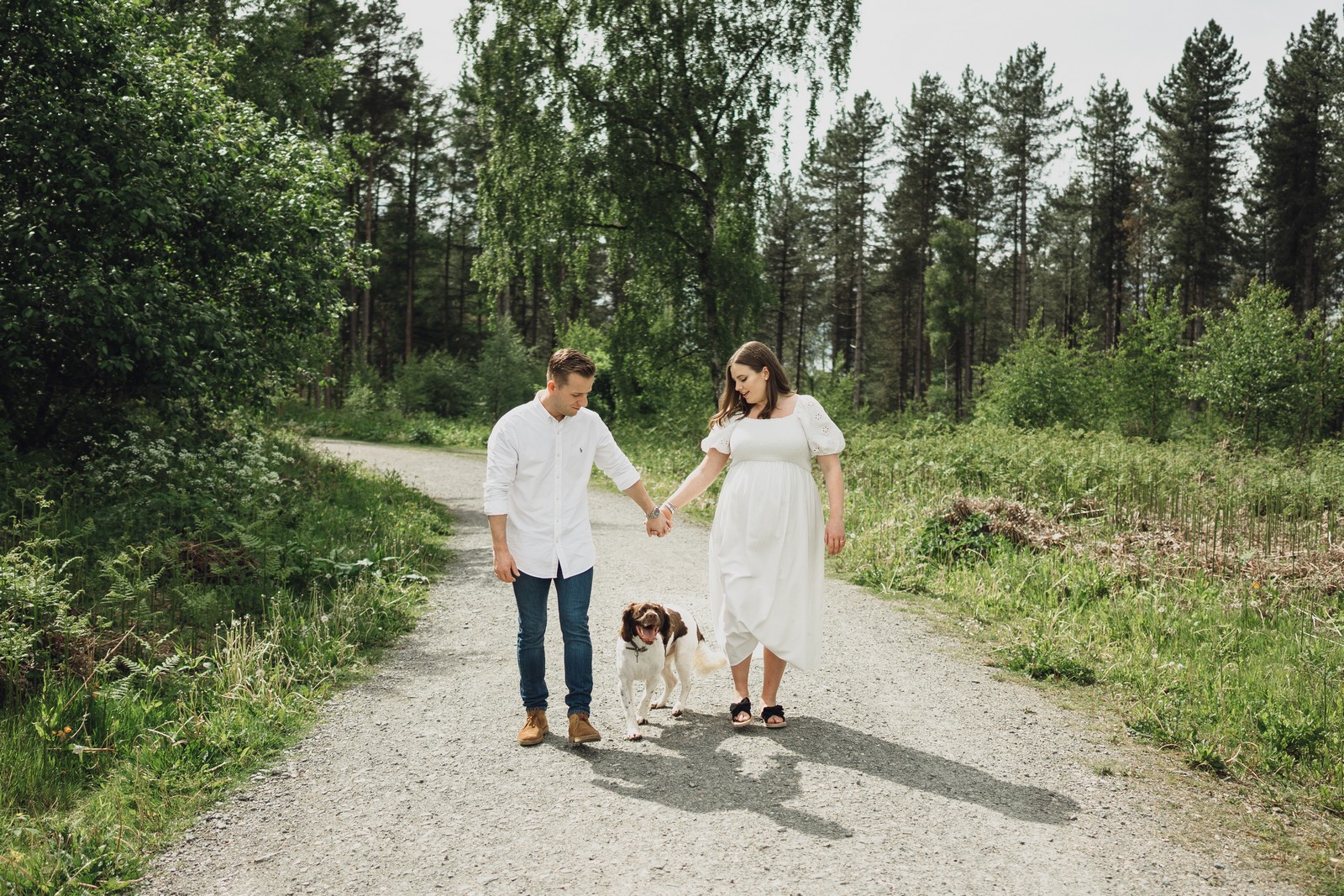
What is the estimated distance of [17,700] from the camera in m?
5.23

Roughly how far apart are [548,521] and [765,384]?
1453mm

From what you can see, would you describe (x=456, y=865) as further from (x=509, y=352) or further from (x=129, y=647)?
(x=509, y=352)

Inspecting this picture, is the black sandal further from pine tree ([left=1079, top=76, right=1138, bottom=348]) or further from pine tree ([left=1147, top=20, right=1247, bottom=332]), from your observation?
pine tree ([left=1079, top=76, right=1138, bottom=348])

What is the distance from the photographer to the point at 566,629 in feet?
16.6

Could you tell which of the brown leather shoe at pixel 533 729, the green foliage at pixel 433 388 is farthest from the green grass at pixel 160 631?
the green foliage at pixel 433 388

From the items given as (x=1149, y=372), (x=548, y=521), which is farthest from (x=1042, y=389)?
(x=548, y=521)

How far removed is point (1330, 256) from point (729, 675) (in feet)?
138

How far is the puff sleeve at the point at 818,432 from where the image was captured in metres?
5.21

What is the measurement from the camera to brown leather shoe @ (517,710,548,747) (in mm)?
4946

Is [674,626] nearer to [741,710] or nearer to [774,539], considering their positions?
[741,710]

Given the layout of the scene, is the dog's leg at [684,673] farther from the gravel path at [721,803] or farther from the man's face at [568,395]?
the man's face at [568,395]

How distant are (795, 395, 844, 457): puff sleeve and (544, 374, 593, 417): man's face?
4.14ft

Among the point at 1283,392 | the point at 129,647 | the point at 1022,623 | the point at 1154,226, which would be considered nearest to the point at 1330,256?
the point at 1154,226

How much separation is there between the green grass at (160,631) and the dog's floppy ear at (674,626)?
2180 mm
